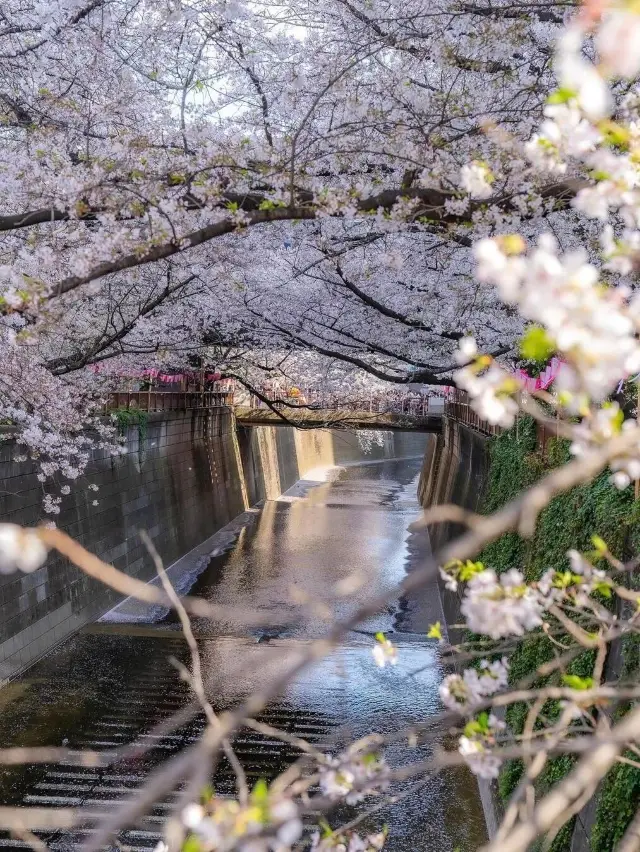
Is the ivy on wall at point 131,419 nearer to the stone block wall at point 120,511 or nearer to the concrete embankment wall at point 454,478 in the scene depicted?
the stone block wall at point 120,511

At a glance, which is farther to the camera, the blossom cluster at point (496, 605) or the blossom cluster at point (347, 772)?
the blossom cluster at point (347, 772)

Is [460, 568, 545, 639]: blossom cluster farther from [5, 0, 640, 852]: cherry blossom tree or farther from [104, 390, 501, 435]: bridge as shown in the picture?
[104, 390, 501, 435]: bridge

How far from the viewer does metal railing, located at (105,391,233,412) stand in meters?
→ 16.6

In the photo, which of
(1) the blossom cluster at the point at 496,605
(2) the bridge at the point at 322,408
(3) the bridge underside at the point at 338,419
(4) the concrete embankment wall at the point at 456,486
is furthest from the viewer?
Result: (3) the bridge underside at the point at 338,419

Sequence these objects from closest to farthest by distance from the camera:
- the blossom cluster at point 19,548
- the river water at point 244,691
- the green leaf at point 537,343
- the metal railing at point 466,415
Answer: the green leaf at point 537,343, the blossom cluster at point 19,548, the river water at point 244,691, the metal railing at point 466,415

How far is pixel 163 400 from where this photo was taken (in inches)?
746

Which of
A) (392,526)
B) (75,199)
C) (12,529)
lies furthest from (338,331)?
(392,526)

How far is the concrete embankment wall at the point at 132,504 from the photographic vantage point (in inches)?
415

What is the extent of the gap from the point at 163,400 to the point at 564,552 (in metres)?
13.6

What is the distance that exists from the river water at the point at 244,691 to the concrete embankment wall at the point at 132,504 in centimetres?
49

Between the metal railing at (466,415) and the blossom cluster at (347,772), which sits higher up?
the metal railing at (466,415)

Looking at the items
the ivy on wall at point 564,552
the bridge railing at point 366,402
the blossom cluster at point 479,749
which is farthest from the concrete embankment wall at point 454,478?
the blossom cluster at point 479,749

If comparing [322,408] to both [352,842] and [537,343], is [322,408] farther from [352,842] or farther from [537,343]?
[537,343]

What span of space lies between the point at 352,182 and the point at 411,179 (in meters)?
1.12
